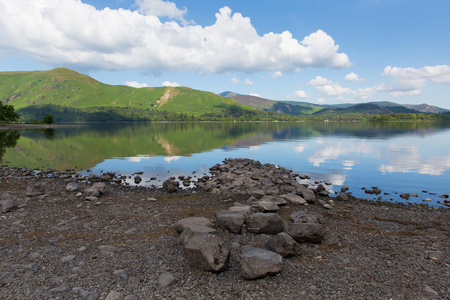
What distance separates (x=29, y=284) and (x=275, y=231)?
11.3 m

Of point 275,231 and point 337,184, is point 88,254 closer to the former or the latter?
point 275,231

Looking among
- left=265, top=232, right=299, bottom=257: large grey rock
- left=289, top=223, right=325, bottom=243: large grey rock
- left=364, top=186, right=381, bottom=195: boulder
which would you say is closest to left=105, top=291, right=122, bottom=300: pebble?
left=265, top=232, right=299, bottom=257: large grey rock

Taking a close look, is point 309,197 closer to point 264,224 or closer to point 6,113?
point 264,224

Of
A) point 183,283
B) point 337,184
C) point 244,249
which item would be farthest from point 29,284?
point 337,184

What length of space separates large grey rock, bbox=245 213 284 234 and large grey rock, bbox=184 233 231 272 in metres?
3.94

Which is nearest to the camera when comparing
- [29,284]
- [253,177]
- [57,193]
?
[29,284]

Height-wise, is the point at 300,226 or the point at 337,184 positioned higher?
the point at 300,226

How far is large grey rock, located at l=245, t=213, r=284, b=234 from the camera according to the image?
1415 centimetres

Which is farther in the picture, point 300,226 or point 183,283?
point 300,226

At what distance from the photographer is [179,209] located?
63.6ft

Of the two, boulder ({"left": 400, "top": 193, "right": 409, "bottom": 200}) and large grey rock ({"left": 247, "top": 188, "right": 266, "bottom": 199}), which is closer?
large grey rock ({"left": 247, "top": 188, "right": 266, "bottom": 199})

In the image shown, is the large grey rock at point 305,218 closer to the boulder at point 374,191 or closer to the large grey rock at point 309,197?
the large grey rock at point 309,197

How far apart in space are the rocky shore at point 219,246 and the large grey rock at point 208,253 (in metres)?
0.06

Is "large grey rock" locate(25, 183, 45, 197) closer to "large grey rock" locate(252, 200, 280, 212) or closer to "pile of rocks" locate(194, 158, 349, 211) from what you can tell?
"pile of rocks" locate(194, 158, 349, 211)
